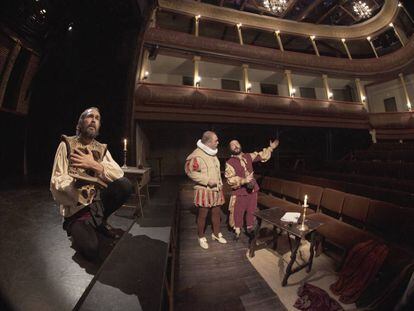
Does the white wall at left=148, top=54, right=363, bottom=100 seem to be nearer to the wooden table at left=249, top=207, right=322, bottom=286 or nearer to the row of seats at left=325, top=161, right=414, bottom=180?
the row of seats at left=325, top=161, right=414, bottom=180

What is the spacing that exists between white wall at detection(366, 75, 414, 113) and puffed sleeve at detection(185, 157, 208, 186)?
1624 cm

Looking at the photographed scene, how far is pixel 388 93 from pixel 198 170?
1722cm

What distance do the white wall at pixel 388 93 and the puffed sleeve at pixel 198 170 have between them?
16243mm

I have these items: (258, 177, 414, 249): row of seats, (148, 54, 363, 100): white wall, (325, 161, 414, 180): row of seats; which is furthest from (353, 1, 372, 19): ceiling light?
(258, 177, 414, 249): row of seats

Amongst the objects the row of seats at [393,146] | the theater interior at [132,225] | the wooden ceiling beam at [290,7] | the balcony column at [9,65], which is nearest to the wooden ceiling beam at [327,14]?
the wooden ceiling beam at [290,7]

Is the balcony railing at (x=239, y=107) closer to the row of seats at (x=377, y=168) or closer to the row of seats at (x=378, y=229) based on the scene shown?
the row of seats at (x=377, y=168)

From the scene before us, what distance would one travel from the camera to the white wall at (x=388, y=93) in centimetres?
1209

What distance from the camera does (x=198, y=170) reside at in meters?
2.87

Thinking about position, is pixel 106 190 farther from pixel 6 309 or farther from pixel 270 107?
pixel 270 107

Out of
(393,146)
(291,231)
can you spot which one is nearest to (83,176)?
(291,231)

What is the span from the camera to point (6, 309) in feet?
3.06

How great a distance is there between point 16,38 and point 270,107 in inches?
354

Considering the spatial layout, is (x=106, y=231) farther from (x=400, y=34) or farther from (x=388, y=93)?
(x=388, y=93)

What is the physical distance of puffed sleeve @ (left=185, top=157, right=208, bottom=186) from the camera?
2842 mm
